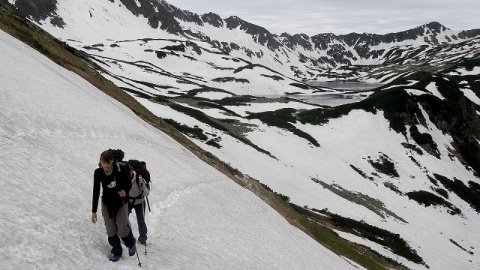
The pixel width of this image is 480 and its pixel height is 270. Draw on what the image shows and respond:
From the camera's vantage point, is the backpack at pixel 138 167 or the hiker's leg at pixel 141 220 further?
the hiker's leg at pixel 141 220

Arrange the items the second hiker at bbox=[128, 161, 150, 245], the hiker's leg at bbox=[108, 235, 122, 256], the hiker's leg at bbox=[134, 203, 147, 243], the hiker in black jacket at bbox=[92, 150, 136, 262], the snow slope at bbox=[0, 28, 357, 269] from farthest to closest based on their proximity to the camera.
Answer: the hiker's leg at bbox=[134, 203, 147, 243]
the second hiker at bbox=[128, 161, 150, 245]
the hiker's leg at bbox=[108, 235, 122, 256]
the hiker in black jacket at bbox=[92, 150, 136, 262]
the snow slope at bbox=[0, 28, 357, 269]

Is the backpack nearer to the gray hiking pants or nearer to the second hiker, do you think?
the second hiker

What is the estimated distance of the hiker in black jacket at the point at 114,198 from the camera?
9188 millimetres

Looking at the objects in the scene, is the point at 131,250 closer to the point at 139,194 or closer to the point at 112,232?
the point at 112,232

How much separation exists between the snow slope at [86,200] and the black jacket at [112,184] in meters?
1.46

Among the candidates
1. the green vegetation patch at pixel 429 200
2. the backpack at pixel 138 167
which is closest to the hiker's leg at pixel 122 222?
the backpack at pixel 138 167

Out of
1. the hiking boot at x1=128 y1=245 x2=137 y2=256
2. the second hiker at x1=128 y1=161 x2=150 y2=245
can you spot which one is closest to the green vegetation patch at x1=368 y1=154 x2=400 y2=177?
the second hiker at x1=128 y1=161 x2=150 y2=245

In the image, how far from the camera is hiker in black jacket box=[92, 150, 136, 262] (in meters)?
9.19

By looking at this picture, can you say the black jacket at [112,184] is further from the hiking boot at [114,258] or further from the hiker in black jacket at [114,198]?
the hiking boot at [114,258]

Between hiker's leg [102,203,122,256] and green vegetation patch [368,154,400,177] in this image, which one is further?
green vegetation patch [368,154,400,177]

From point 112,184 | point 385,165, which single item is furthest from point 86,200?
point 385,165

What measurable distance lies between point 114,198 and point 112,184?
0.40 metres

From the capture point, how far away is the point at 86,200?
39.6 ft

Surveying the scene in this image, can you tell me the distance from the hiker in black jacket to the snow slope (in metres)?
0.76
